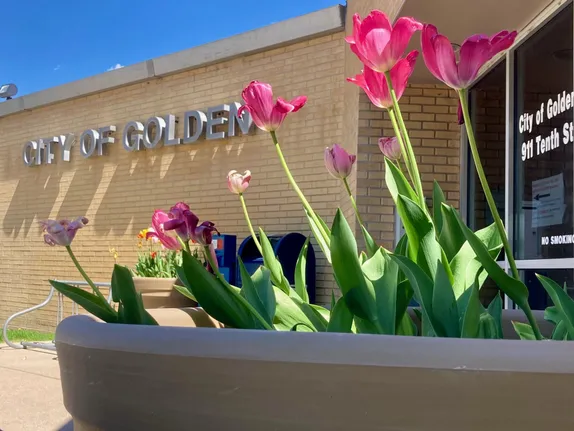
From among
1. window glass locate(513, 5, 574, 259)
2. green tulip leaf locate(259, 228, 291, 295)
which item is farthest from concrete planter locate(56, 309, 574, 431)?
window glass locate(513, 5, 574, 259)

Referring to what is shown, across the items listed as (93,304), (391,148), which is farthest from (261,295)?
(391,148)

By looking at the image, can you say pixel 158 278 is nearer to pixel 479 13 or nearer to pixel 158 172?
pixel 479 13

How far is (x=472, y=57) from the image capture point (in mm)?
740

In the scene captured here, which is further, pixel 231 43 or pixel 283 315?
pixel 231 43

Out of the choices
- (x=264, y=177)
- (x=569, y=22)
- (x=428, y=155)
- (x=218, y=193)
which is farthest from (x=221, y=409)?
(x=218, y=193)

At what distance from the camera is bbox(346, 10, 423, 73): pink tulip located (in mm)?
817

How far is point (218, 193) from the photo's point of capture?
8.02 m

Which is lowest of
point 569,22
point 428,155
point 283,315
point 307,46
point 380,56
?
point 283,315

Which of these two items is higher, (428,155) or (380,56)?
(428,155)

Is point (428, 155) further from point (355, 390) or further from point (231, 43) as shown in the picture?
point (355, 390)

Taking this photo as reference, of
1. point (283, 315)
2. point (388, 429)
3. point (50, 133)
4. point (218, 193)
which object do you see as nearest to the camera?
point (388, 429)

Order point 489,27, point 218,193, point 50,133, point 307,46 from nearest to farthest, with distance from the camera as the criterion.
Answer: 1. point 489,27
2. point 307,46
3. point 218,193
4. point 50,133

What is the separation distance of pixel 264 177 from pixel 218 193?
30.7 inches

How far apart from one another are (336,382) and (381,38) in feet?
1.70
